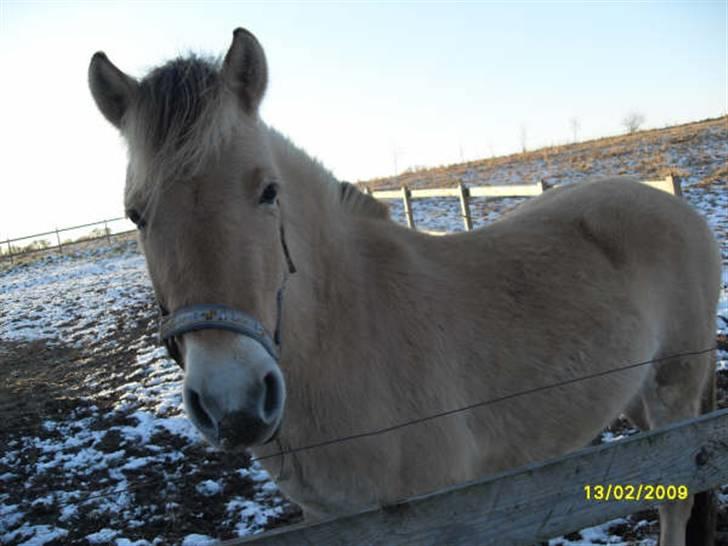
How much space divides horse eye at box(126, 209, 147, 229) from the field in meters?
0.91

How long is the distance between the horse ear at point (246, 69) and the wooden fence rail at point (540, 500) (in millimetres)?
1558

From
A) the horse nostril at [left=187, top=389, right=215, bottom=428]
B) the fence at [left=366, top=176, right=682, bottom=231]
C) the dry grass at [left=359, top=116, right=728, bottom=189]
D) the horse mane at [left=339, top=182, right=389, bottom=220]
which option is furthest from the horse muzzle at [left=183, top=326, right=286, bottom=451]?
the dry grass at [left=359, top=116, right=728, bottom=189]

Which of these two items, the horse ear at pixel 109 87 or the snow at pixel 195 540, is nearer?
the horse ear at pixel 109 87

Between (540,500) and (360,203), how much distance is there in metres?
1.70

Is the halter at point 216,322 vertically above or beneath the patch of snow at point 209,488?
above

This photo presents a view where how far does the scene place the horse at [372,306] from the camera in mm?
1640

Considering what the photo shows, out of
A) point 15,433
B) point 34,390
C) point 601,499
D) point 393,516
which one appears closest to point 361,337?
point 393,516

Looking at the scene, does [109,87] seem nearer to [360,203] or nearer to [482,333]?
[360,203]

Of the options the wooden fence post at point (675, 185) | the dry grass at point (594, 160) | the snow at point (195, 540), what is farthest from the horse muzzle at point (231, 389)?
the dry grass at point (594, 160)

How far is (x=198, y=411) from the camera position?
151cm

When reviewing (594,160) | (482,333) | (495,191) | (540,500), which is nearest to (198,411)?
(540,500)

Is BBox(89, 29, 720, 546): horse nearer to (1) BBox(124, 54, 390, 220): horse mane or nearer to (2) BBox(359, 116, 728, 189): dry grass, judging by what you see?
(1) BBox(124, 54, 390, 220): horse mane

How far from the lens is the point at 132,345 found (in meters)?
8.54

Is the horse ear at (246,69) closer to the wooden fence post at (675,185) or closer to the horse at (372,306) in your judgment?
the horse at (372,306)
